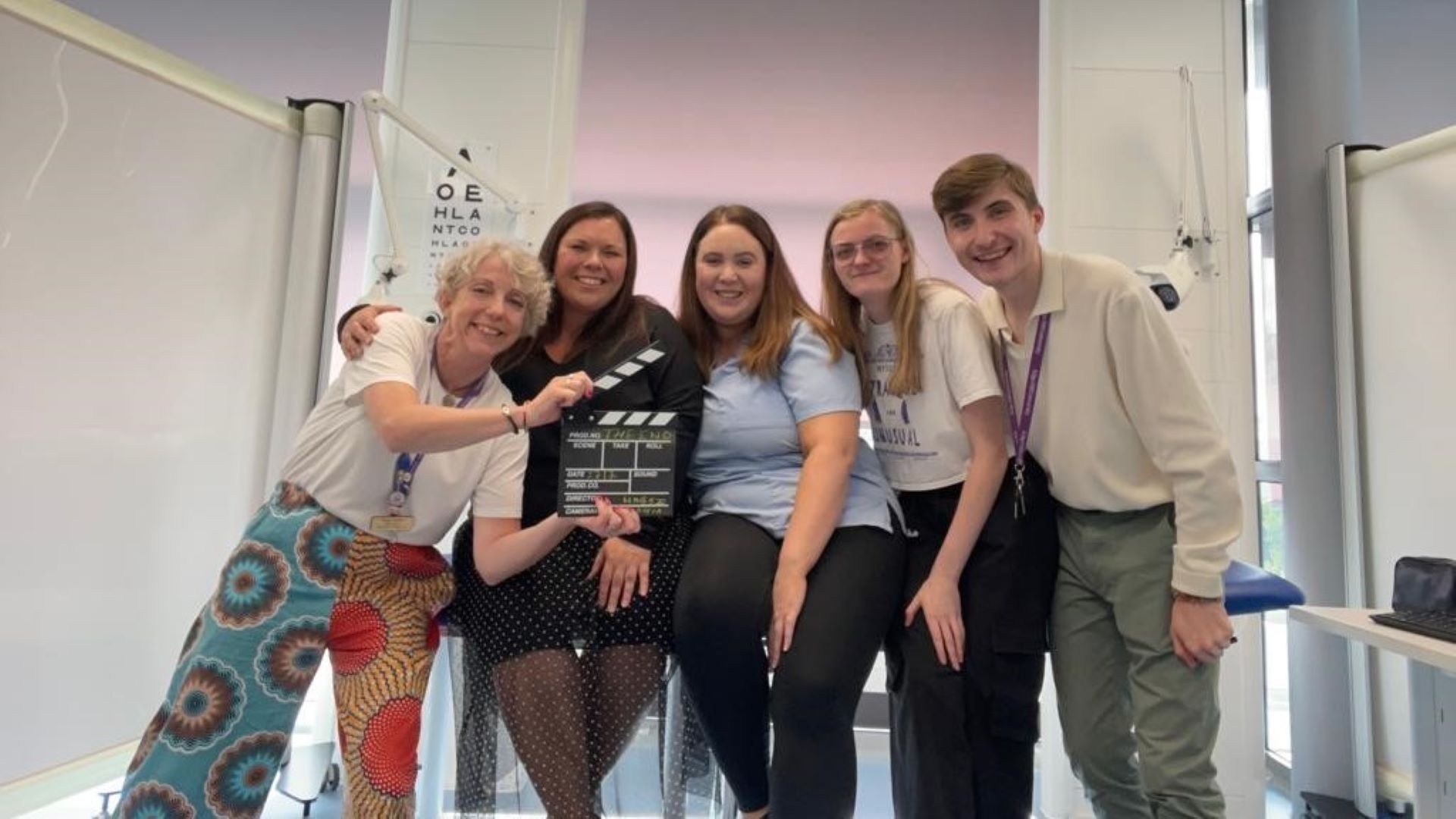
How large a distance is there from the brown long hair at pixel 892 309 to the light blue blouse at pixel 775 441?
67 mm

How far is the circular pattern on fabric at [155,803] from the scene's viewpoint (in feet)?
3.52

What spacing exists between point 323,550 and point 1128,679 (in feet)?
4.52

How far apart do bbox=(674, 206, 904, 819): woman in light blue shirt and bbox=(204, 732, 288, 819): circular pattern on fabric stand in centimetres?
67

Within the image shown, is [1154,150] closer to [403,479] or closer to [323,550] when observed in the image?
[403,479]

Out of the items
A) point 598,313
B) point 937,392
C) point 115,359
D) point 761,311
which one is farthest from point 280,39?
point 937,392

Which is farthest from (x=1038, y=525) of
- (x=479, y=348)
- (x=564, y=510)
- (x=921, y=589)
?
(x=479, y=348)

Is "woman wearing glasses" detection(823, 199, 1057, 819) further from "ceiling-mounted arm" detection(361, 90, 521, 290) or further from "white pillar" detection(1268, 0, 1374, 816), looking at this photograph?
"white pillar" detection(1268, 0, 1374, 816)

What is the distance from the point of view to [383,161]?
1795 millimetres

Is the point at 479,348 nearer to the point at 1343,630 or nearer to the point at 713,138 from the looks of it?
the point at 1343,630

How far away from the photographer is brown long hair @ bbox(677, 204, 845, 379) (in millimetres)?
1322

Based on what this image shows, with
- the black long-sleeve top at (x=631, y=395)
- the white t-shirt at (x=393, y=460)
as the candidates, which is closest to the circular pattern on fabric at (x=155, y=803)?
the white t-shirt at (x=393, y=460)

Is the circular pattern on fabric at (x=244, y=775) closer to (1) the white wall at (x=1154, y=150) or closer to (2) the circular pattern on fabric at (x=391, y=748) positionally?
(2) the circular pattern on fabric at (x=391, y=748)

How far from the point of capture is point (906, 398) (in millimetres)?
1318

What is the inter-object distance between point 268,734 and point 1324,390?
2.73 m
